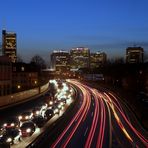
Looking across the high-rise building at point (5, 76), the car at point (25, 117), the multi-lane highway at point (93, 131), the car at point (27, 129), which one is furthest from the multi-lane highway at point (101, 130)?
the high-rise building at point (5, 76)

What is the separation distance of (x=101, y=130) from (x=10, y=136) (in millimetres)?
15508

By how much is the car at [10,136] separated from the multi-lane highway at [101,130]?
215 centimetres

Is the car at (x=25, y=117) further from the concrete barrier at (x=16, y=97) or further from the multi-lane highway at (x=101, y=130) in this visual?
the concrete barrier at (x=16, y=97)

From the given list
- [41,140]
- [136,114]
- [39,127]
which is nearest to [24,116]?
[39,127]

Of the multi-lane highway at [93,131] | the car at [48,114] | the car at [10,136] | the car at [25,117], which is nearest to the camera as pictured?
the car at [10,136]

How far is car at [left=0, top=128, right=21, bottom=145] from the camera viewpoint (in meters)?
33.5

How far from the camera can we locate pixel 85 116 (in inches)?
2483

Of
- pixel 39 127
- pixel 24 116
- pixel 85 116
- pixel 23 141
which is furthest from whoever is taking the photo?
pixel 85 116

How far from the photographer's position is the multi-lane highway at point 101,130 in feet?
131

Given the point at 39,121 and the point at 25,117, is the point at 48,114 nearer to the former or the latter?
the point at 25,117

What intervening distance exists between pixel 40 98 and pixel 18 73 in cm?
3644

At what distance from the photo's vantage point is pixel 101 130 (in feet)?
161

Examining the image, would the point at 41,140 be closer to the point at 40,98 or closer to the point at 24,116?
the point at 24,116

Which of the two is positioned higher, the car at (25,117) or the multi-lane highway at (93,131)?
the car at (25,117)
